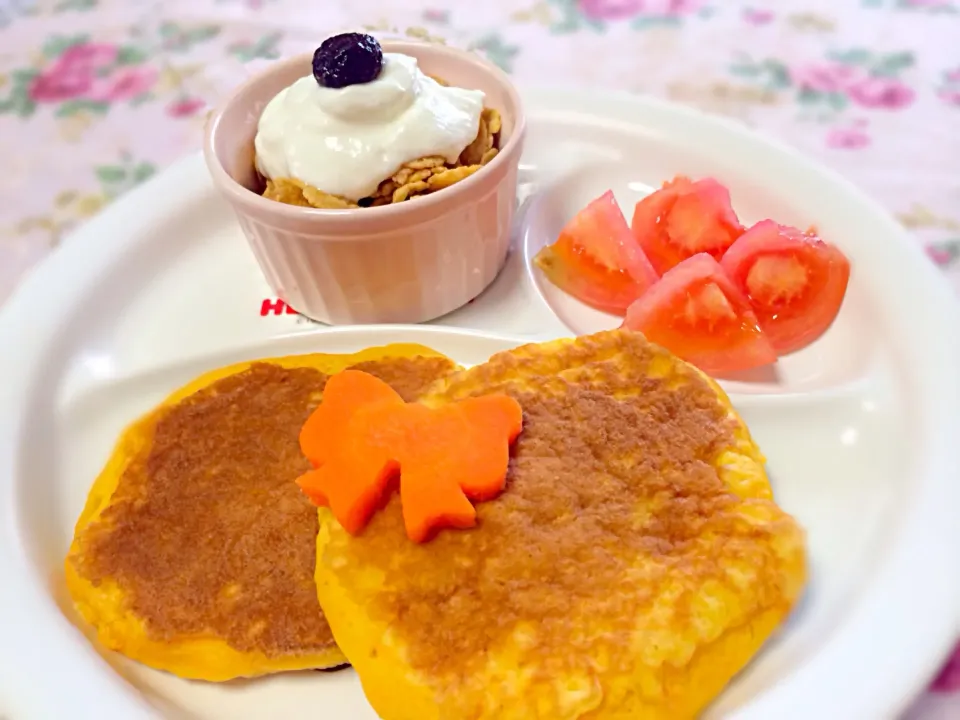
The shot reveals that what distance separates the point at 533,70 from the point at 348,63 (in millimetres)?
1208

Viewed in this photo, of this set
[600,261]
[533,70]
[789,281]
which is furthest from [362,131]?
[533,70]

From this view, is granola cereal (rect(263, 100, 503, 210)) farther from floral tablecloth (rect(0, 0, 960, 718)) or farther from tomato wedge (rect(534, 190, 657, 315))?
floral tablecloth (rect(0, 0, 960, 718))

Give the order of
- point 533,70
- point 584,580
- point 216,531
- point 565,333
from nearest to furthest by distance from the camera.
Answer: point 584,580
point 216,531
point 565,333
point 533,70

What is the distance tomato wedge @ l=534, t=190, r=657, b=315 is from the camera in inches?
68.1

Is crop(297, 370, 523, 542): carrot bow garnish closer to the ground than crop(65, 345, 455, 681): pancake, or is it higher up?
higher up

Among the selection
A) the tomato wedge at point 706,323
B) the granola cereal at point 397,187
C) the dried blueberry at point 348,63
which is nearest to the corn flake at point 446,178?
the granola cereal at point 397,187

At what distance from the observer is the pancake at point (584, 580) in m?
1.08

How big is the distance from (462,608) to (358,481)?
24 centimetres

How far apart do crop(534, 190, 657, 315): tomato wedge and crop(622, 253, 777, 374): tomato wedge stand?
0.14m

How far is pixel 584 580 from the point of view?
116cm

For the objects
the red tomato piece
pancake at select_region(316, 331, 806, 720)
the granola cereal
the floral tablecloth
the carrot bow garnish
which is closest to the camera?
pancake at select_region(316, 331, 806, 720)

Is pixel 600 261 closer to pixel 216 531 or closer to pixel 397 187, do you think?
pixel 397 187

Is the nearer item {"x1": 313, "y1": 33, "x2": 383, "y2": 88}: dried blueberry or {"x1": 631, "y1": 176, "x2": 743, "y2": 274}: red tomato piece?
{"x1": 313, "y1": 33, "x2": 383, "y2": 88}: dried blueberry

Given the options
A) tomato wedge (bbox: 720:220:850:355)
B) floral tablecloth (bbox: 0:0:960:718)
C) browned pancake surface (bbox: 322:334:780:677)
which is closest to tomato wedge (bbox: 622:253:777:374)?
tomato wedge (bbox: 720:220:850:355)
